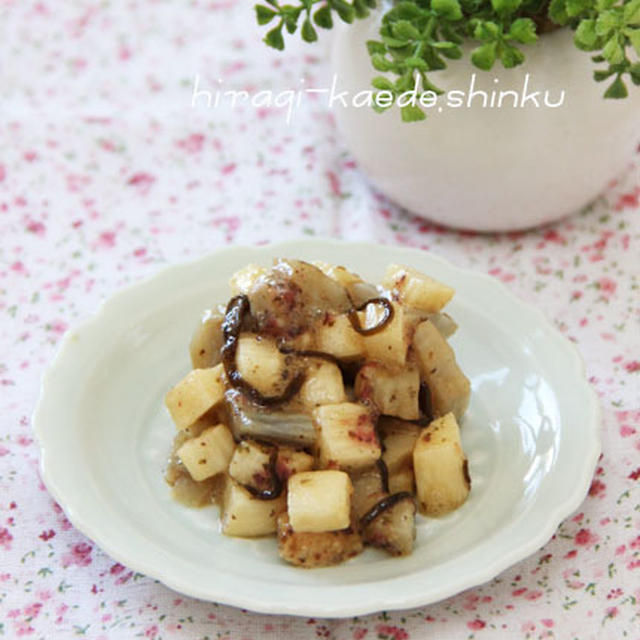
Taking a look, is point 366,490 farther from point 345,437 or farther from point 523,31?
point 523,31

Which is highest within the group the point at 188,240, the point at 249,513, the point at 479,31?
the point at 479,31

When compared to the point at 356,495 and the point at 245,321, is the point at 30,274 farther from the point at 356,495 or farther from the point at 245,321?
the point at 356,495

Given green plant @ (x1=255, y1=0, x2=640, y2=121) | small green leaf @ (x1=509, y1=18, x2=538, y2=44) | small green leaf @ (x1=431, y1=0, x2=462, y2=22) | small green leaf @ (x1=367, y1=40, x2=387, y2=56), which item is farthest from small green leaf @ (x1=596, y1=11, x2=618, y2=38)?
small green leaf @ (x1=367, y1=40, x2=387, y2=56)

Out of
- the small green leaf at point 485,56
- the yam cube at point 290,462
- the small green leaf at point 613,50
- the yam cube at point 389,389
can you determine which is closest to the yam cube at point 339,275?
the yam cube at point 389,389

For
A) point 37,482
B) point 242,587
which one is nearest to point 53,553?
point 37,482

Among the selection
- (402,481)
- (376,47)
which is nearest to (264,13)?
(376,47)

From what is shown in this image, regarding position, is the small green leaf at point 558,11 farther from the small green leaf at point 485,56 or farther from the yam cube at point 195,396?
the yam cube at point 195,396
